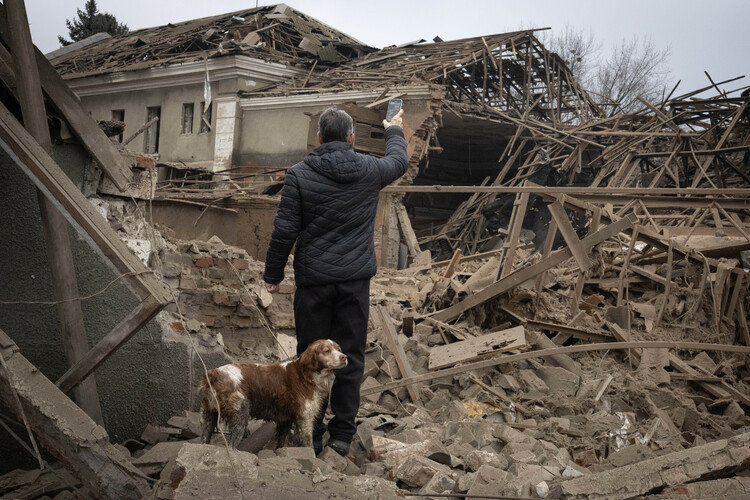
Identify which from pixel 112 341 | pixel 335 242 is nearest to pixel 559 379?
pixel 335 242

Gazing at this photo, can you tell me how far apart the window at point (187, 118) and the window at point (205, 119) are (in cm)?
70

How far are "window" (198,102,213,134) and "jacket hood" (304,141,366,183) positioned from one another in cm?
2064

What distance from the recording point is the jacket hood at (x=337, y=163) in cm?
404

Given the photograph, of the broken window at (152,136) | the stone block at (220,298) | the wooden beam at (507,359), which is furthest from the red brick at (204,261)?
the broken window at (152,136)

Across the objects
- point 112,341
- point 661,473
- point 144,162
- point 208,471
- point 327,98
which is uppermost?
point 327,98

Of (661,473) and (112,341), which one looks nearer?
(661,473)

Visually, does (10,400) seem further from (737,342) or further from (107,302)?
(737,342)

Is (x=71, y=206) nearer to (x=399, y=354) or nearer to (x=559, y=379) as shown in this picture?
(x=399, y=354)

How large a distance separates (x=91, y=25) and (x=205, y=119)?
75.6 ft

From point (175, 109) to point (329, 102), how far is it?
24.0ft

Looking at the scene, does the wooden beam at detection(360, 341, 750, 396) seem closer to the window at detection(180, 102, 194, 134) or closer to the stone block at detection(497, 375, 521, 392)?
the stone block at detection(497, 375, 521, 392)

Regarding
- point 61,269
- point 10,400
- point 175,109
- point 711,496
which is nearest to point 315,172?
point 61,269

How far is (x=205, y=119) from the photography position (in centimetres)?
2392

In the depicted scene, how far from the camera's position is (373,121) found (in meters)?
18.5
